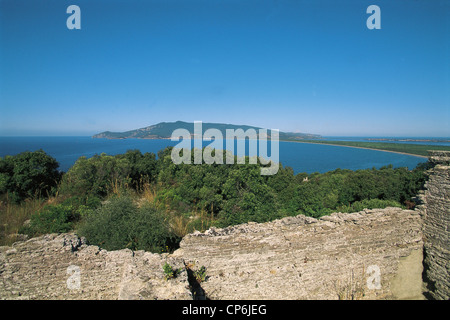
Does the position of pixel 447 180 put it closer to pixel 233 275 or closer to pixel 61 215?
pixel 233 275

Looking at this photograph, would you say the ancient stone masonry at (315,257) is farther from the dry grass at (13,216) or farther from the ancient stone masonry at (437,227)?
the dry grass at (13,216)

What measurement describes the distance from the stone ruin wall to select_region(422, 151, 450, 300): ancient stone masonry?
0.03 metres

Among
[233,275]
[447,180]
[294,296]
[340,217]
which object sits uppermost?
[447,180]

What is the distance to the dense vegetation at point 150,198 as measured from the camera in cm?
770

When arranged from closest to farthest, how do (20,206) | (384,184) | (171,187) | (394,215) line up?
1. (394,215)
2. (20,206)
3. (171,187)
4. (384,184)

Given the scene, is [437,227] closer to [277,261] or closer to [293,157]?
[277,261]

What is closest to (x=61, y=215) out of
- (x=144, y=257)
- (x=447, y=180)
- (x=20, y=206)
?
(x=20, y=206)

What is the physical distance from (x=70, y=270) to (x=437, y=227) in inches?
426

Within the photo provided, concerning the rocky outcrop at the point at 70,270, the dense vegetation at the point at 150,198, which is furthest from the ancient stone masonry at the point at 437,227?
the rocky outcrop at the point at 70,270

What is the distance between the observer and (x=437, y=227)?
6750 mm

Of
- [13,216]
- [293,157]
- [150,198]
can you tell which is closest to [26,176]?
[13,216]

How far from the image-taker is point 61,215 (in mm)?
9930

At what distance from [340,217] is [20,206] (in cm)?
1636

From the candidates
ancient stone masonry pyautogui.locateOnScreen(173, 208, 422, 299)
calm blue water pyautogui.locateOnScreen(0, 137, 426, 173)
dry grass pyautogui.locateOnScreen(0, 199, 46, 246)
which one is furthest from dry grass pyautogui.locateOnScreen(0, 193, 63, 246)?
calm blue water pyautogui.locateOnScreen(0, 137, 426, 173)
